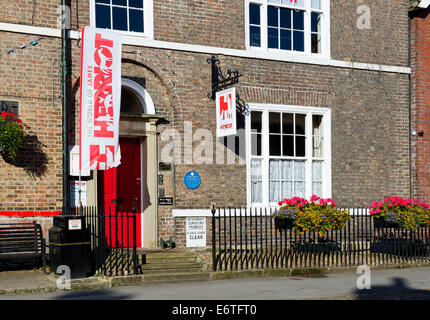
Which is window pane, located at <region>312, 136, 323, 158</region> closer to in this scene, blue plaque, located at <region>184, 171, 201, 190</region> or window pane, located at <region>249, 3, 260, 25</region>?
window pane, located at <region>249, 3, 260, 25</region>

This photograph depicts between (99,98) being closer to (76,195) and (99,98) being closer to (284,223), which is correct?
(76,195)

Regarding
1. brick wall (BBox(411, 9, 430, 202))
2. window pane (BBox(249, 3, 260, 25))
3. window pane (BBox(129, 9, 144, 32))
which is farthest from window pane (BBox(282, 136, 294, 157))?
window pane (BBox(129, 9, 144, 32))

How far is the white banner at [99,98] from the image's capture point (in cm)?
1151

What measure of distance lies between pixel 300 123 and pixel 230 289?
609 centimetres

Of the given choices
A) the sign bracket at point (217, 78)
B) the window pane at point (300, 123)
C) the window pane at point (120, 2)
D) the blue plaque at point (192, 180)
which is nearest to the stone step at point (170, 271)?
the blue plaque at point (192, 180)

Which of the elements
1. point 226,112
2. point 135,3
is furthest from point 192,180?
point 135,3

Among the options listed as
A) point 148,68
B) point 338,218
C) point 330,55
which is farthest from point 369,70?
point 148,68

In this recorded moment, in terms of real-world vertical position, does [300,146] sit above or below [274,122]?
below

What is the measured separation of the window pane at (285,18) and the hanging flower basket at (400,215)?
4.97 metres

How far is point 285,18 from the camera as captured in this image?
591 inches

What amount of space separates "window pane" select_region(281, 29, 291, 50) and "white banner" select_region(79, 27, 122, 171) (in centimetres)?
475

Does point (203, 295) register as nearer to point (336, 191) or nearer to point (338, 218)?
point (338, 218)

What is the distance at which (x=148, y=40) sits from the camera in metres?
13.2

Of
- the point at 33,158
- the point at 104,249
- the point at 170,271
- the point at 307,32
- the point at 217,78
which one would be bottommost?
the point at 170,271
